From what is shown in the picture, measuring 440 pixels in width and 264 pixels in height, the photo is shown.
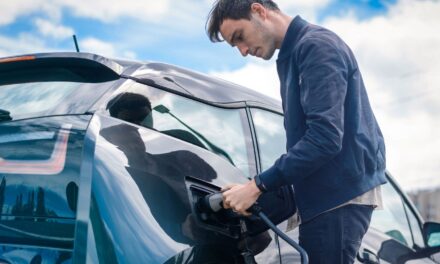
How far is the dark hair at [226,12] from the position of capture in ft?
8.76

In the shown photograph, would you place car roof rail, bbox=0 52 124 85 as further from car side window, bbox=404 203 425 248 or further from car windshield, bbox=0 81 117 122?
car side window, bbox=404 203 425 248

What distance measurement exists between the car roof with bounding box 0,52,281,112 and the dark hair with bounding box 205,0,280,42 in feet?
0.69

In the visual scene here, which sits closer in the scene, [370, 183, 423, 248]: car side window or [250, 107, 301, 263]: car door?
[250, 107, 301, 263]: car door

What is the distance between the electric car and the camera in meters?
1.90

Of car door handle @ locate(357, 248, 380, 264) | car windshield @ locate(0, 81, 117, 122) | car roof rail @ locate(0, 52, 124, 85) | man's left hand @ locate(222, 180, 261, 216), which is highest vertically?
car roof rail @ locate(0, 52, 124, 85)

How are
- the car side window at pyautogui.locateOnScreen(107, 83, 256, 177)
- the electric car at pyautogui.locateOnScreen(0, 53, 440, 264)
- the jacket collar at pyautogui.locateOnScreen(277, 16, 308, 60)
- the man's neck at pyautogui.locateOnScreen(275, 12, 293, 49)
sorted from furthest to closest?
1. the man's neck at pyautogui.locateOnScreen(275, 12, 293, 49)
2. the jacket collar at pyautogui.locateOnScreen(277, 16, 308, 60)
3. the car side window at pyautogui.locateOnScreen(107, 83, 256, 177)
4. the electric car at pyautogui.locateOnScreen(0, 53, 440, 264)

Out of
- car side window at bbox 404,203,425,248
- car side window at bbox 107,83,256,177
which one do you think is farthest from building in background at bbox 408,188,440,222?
car side window at bbox 107,83,256,177

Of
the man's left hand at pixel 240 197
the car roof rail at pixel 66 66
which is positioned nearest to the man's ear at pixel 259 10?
the car roof rail at pixel 66 66

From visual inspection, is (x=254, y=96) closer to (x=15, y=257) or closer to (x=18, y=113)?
(x=18, y=113)

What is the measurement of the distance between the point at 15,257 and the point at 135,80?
2.75 feet

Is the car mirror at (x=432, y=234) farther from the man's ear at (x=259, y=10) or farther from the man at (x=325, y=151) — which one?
the man's ear at (x=259, y=10)

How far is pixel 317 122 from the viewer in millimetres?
2285

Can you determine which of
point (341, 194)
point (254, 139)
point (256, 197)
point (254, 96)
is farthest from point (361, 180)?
point (254, 96)

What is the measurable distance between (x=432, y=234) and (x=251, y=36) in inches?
72.4
